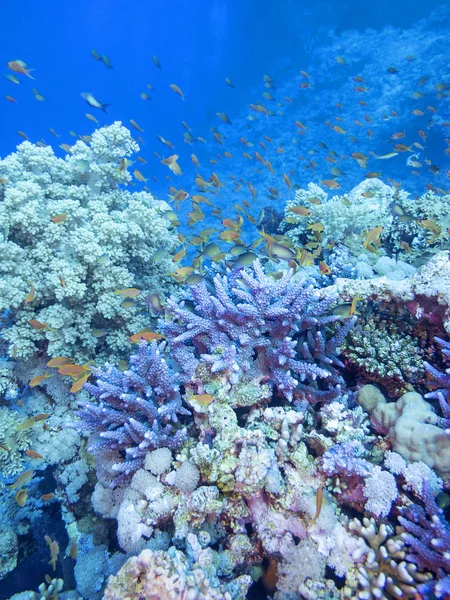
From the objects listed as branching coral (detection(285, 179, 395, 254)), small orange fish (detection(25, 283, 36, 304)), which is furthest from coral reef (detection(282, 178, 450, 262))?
small orange fish (detection(25, 283, 36, 304))

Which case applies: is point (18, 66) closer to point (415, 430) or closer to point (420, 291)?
point (420, 291)

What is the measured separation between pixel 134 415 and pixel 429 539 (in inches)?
97.7

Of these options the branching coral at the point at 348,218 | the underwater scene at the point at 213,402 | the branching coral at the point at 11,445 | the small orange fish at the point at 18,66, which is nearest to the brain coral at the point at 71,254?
the underwater scene at the point at 213,402

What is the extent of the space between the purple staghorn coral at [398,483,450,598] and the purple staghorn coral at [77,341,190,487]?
1.83 m

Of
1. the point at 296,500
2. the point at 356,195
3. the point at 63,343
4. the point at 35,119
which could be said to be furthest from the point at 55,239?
the point at 35,119

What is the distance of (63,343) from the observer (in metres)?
4.78

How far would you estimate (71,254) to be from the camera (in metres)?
5.03

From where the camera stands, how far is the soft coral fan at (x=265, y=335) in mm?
3139

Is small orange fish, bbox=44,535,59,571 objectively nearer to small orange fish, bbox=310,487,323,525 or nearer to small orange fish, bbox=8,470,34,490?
small orange fish, bbox=8,470,34,490

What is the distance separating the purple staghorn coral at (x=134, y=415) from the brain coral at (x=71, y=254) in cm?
158

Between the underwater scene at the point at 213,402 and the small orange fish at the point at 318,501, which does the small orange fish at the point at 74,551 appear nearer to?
the underwater scene at the point at 213,402

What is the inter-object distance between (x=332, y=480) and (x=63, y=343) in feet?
12.7

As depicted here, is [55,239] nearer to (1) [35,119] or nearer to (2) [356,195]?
(2) [356,195]

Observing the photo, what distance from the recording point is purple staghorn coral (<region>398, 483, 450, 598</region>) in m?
2.04
